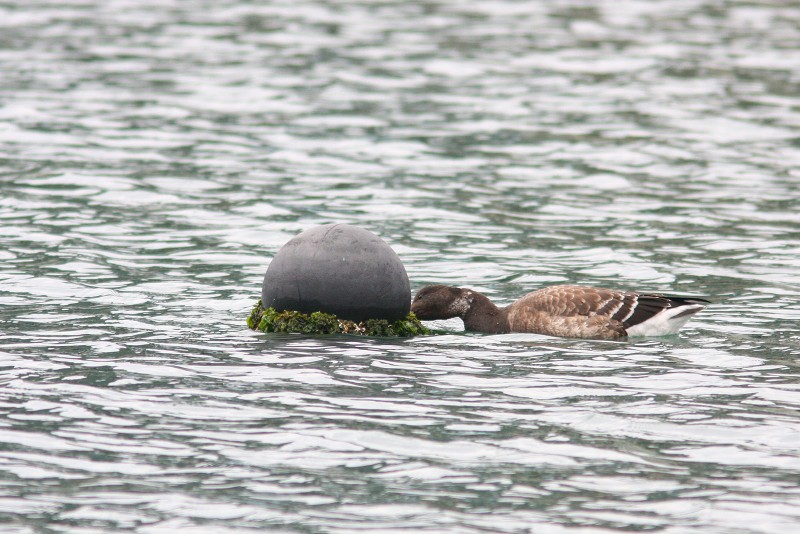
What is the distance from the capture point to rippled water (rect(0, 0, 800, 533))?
915 cm

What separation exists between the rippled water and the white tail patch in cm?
29

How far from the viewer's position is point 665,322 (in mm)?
14031

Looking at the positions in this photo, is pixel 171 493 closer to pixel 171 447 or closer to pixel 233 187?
pixel 171 447

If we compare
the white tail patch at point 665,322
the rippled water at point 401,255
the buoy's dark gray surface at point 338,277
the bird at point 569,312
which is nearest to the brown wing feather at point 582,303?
the bird at point 569,312

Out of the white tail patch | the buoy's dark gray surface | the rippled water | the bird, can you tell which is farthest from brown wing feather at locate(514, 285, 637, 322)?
the buoy's dark gray surface

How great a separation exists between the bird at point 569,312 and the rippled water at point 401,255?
0.87ft

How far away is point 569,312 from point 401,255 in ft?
14.2

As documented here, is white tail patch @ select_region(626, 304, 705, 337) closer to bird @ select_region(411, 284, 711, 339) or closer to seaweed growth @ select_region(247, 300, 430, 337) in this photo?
bird @ select_region(411, 284, 711, 339)

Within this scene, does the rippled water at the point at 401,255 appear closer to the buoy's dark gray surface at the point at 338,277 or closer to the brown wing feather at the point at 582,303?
the brown wing feather at the point at 582,303

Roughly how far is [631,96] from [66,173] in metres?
13.4

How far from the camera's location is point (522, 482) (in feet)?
30.2

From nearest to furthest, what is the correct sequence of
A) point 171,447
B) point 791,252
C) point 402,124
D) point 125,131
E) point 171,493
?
point 171,493
point 171,447
point 791,252
point 125,131
point 402,124

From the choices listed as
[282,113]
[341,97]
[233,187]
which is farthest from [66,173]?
[341,97]

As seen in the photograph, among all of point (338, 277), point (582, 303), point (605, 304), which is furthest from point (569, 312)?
point (338, 277)
